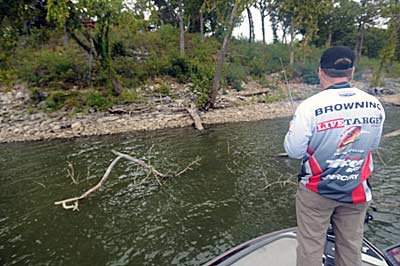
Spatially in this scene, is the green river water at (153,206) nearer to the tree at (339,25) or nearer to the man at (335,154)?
the man at (335,154)

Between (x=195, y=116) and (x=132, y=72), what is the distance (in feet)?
21.4

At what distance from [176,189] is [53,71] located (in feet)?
46.5

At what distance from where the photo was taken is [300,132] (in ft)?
6.19

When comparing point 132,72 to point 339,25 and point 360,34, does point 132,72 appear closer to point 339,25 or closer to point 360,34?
point 339,25

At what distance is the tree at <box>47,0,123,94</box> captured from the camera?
9962 mm

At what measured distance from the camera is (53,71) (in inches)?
657

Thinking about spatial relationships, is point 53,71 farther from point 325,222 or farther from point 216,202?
point 325,222

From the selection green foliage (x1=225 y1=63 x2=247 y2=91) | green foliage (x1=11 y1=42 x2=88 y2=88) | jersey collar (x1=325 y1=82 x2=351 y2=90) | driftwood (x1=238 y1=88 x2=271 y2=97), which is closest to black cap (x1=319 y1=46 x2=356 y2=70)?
jersey collar (x1=325 y1=82 x2=351 y2=90)

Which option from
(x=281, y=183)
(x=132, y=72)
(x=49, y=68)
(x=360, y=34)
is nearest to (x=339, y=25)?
(x=360, y=34)

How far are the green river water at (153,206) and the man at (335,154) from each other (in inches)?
94.6

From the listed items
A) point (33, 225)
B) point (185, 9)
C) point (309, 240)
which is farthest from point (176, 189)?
point (185, 9)

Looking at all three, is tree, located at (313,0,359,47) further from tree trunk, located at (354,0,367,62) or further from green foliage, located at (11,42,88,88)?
green foliage, located at (11,42,88,88)

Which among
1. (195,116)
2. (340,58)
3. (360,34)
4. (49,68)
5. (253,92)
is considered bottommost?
(195,116)

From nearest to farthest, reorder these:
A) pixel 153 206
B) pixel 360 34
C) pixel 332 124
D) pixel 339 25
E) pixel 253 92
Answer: pixel 332 124 < pixel 153 206 < pixel 253 92 < pixel 360 34 < pixel 339 25
